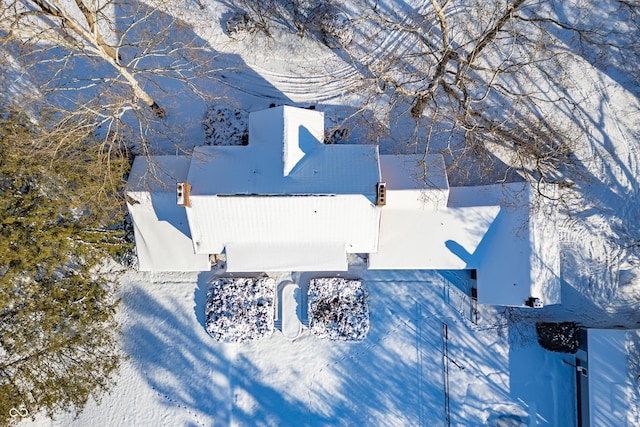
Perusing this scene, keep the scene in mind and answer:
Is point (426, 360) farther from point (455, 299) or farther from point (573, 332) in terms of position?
point (573, 332)

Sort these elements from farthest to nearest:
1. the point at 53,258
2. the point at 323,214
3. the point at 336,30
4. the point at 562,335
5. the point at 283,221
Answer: the point at 336,30, the point at 562,335, the point at 283,221, the point at 323,214, the point at 53,258

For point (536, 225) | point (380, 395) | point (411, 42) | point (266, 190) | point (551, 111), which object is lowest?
point (380, 395)

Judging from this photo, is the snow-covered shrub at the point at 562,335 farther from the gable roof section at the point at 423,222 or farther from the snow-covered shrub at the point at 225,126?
the snow-covered shrub at the point at 225,126

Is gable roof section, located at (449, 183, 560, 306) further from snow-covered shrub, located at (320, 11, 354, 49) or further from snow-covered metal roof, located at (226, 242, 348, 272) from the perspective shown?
snow-covered shrub, located at (320, 11, 354, 49)

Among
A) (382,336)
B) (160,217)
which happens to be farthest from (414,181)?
(160,217)

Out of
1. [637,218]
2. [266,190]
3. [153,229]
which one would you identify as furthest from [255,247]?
[637,218]

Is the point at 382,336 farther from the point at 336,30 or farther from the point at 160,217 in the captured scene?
the point at 336,30
